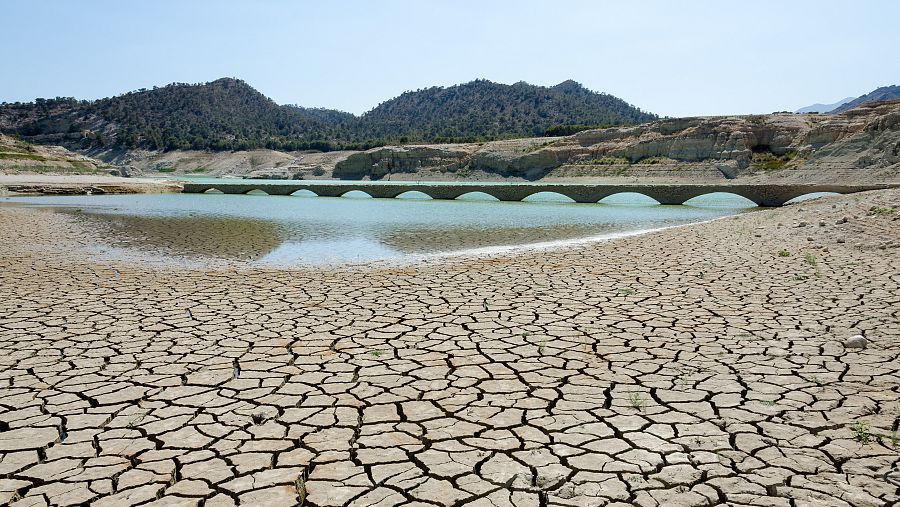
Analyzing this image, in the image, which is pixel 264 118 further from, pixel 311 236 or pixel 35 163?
pixel 311 236

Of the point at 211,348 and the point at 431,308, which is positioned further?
the point at 431,308

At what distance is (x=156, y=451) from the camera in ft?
9.95

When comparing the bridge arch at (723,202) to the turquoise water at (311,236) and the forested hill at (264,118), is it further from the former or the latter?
the forested hill at (264,118)

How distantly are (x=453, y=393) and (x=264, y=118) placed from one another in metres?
130

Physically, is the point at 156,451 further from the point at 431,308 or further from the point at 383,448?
the point at 431,308

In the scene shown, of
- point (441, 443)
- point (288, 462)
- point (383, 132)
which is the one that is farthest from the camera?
point (383, 132)

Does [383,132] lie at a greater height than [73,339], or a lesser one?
greater

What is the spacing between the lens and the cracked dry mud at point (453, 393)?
2.73m

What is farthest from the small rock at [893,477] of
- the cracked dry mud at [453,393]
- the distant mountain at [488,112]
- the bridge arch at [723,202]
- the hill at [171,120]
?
the hill at [171,120]

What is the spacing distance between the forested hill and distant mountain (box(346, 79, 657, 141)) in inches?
8.1

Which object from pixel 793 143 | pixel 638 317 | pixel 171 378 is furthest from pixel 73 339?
pixel 793 143

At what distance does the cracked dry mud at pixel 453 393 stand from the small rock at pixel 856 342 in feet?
0.38

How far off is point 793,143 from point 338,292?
5787cm

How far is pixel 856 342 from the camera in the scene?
15.3 ft
